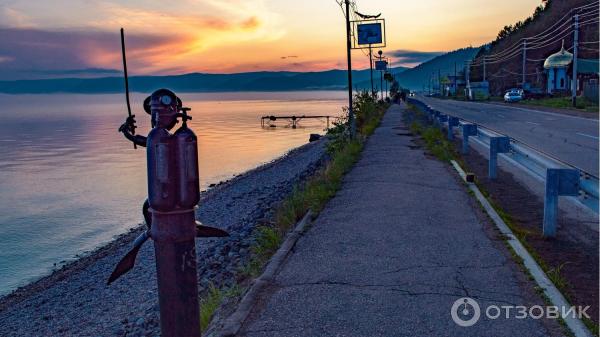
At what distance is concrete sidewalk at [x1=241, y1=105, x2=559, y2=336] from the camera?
4.22 metres

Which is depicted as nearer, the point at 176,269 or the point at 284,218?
the point at 176,269

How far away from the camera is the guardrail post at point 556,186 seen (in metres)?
6.53

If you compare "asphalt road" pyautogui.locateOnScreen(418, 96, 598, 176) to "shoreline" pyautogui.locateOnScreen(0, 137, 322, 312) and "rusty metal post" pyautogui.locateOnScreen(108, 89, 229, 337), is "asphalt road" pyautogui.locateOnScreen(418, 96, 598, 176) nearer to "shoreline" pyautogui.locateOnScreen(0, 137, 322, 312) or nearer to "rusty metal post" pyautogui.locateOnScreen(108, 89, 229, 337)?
"rusty metal post" pyautogui.locateOnScreen(108, 89, 229, 337)

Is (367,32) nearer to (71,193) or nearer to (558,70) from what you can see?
(71,193)

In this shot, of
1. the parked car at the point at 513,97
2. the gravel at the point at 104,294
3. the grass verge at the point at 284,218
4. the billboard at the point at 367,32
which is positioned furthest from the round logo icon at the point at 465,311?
the parked car at the point at 513,97

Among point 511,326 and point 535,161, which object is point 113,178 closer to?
point 535,161

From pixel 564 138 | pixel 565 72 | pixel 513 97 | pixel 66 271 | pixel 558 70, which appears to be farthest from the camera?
pixel 558 70

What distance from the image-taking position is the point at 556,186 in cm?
665

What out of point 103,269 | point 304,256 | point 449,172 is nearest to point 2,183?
point 103,269

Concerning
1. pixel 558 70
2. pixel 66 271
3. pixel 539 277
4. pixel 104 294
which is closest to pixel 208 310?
pixel 539 277

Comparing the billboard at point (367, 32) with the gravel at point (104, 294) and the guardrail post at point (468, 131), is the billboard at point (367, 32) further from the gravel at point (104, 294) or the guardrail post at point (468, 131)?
the gravel at point (104, 294)

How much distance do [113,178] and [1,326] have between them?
25.8m

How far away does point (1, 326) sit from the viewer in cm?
1069

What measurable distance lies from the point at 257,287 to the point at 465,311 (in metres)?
A: 1.91
